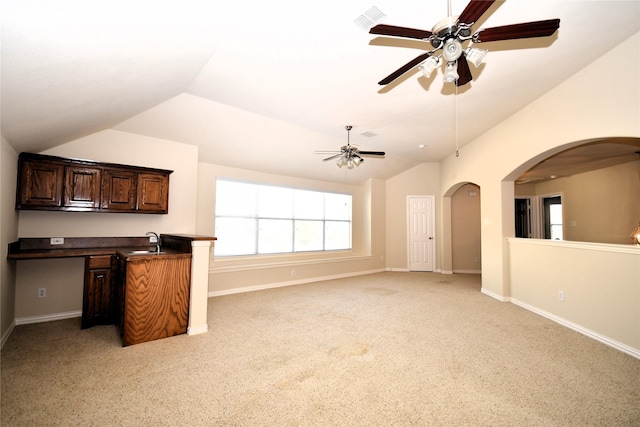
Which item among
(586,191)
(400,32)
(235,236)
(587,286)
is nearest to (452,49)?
(400,32)

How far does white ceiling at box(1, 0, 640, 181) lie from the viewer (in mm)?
1825

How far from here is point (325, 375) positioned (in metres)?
2.34

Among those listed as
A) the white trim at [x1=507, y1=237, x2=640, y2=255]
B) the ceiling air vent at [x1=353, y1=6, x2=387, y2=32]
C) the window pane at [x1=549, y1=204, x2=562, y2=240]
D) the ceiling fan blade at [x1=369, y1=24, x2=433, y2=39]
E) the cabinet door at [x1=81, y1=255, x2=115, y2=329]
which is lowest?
the cabinet door at [x1=81, y1=255, x2=115, y2=329]

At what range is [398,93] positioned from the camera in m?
3.54

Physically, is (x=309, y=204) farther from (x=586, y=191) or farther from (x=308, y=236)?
(x=586, y=191)

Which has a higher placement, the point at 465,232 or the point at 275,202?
the point at 275,202

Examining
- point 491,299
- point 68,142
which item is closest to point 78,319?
point 68,142

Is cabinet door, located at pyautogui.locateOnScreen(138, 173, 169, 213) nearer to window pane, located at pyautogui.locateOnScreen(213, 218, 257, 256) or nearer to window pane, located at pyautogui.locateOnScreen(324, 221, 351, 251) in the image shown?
window pane, located at pyautogui.locateOnScreen(213, 218, 257, 256)

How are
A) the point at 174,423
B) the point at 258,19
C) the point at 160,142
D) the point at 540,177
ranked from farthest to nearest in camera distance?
the point at 540,177 < the point at 160,142 < the point at 258,19 < the point at 174,423

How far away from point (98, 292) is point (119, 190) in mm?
1357

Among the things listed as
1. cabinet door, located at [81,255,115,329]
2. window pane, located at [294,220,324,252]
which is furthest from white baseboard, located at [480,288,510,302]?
cabinet door, located at [81,255,115,329]

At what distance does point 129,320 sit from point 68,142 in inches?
103

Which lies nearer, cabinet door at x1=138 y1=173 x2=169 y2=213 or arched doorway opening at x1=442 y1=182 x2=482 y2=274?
cabinet door at x1=138 y1=173 x2=169 y2=213

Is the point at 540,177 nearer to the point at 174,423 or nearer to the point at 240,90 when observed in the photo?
the point at 240,90
